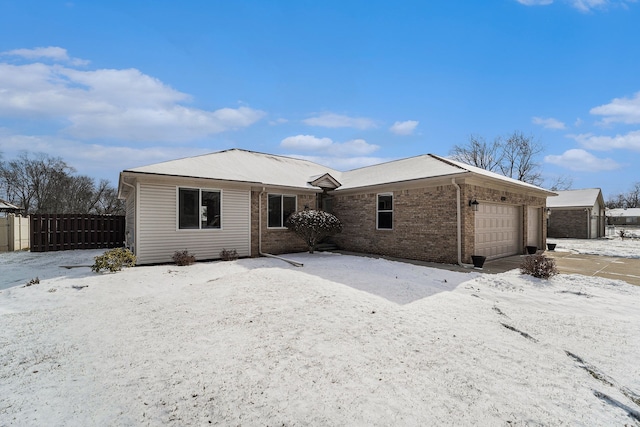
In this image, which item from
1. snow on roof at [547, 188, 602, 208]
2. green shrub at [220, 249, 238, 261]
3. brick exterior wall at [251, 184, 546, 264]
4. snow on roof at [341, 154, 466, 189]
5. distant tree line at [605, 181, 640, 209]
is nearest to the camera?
brick exterior wall at [251, 184, 546, 264]

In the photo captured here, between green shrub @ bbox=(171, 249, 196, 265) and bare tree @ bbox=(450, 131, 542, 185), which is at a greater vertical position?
bare tree @ bbox=(450, 131, 542, 185)

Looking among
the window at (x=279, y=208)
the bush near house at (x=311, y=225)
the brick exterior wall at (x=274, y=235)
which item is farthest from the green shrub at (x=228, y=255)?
the bush near house at (x=311, y=225)

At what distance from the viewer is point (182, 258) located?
9.66m

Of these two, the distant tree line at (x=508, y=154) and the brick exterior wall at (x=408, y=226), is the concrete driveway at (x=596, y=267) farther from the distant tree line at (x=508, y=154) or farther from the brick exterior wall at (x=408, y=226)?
the distant tree line at (x=508, y=154)

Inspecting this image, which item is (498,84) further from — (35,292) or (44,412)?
(35,292)

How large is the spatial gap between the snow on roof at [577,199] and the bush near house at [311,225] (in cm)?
2435

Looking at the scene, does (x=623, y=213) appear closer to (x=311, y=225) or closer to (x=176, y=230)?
(x=311, y=225)

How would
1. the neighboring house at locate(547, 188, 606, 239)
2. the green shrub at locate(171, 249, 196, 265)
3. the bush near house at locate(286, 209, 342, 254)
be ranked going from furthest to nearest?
the neighboring house at locate(547, 188, 606, 239) < the bush near house at locate(286, 209, 342, 254) < the green shrub at locate(171, 249, 196, 265)

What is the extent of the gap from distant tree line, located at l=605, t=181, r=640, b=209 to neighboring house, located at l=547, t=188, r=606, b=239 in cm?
5266

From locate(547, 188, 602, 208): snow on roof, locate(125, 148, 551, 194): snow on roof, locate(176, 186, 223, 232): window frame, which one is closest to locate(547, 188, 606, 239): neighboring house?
locate(547, 188, 602, 208): snow on roof

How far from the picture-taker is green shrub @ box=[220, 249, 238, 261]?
35.1ft

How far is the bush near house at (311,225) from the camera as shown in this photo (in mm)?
11628

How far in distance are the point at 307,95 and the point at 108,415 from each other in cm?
1163

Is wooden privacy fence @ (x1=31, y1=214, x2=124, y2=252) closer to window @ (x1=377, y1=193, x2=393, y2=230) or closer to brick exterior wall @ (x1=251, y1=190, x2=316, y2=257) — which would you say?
brick exterior wall @ (x1=251, y1=190, x2=316, y2=257)
